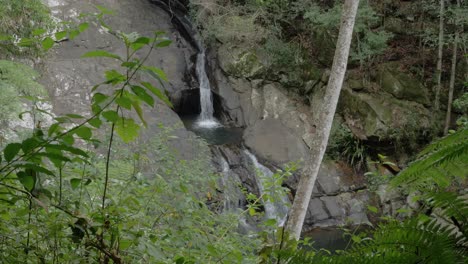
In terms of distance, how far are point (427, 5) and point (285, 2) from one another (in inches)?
155

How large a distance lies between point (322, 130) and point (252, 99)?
717 centimetres

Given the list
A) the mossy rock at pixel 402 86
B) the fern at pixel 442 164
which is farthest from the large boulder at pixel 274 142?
the fern at pixel 442 164

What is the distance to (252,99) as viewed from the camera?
1209 centimetres

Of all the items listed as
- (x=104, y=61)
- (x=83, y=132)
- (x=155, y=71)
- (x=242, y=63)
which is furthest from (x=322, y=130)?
(x=104, y=61)

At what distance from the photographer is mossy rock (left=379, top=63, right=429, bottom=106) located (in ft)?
34.2

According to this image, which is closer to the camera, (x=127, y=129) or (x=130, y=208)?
(x=127, y=129)

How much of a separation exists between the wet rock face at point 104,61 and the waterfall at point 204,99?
44 centimetres

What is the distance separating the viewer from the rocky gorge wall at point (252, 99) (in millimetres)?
9500

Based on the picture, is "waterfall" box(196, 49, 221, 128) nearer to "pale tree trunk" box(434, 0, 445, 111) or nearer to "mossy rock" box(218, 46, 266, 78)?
"mossy rock" box(218, 46, 266, 78)

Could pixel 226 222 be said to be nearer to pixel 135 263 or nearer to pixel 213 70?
pixel 135 263

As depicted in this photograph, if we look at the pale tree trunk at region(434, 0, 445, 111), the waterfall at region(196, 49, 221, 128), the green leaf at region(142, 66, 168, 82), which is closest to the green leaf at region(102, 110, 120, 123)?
the green leaf at region(142, 66, 168, 82)

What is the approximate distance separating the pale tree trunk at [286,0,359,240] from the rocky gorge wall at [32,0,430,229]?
417 centimetres

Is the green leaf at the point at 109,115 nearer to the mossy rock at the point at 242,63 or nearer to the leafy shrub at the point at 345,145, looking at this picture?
the leafy shrub at the point at 345,145

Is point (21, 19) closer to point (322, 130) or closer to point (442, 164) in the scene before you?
point (322, 130)
